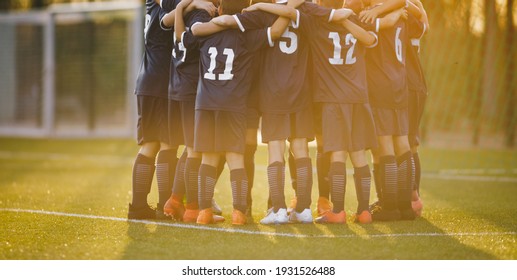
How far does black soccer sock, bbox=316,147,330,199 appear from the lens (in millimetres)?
6102

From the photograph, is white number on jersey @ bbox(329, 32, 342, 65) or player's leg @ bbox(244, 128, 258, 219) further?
player's leg @ bbox(244, 128, 258, 219)

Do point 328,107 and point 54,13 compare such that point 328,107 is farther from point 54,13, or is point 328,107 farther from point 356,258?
point 54,13

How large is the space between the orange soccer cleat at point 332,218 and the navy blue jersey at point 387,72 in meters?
0.88

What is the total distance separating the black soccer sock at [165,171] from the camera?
5.98 metres

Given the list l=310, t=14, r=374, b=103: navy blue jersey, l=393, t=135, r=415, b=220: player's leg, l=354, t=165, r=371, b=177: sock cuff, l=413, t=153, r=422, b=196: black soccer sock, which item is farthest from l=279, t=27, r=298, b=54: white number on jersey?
l=413, t=153, r=422, b=196: black soccer sock

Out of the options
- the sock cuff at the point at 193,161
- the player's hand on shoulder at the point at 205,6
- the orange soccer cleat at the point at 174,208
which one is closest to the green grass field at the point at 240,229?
the orange soccer cleat at the point at 174,208

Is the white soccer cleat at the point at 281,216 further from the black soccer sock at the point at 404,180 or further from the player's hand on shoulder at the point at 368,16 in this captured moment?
the player's hand on shoulder at the point at 368,16

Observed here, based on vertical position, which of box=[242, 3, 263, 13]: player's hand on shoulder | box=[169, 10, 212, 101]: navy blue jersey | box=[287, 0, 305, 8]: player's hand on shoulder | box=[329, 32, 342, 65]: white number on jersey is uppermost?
box=[287, 0, 305, 8]: player's hand on shoulder

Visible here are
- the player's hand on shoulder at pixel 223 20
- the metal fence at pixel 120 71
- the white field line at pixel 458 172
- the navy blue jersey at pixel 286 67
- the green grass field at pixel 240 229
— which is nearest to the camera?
the green grass field at pixel 240 229

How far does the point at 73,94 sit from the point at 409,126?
12071mm

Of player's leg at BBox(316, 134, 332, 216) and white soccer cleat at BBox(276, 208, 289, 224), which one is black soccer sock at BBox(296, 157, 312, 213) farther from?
player's leg at BBox(316, 134, 332, 216)

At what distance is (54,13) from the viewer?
52.7 feet

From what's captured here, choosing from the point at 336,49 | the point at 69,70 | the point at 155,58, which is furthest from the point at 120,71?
the point at 336,49
